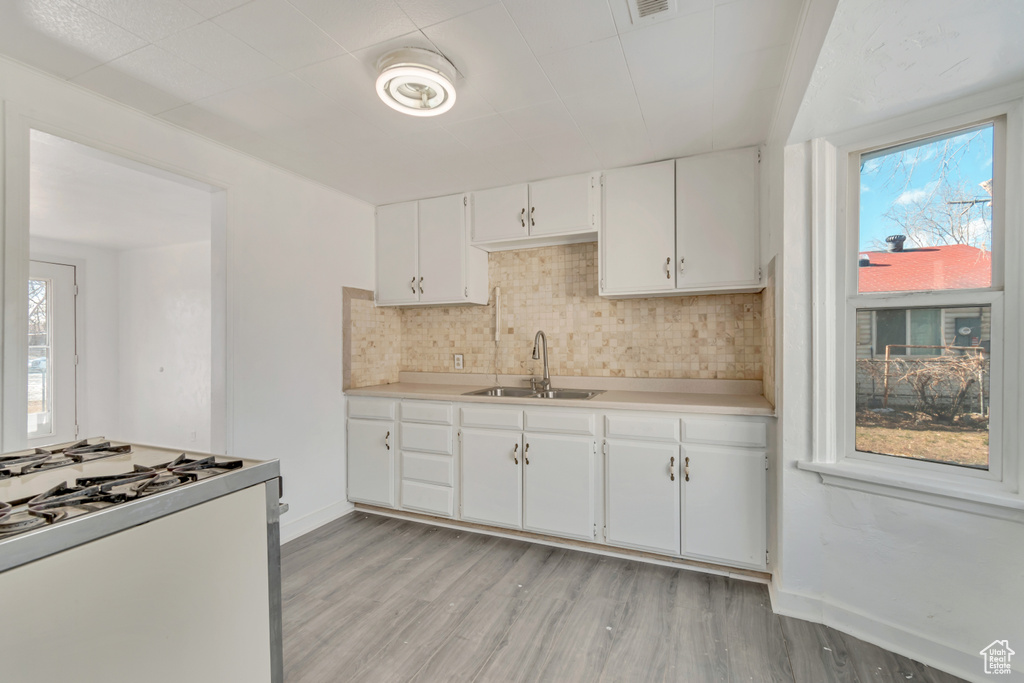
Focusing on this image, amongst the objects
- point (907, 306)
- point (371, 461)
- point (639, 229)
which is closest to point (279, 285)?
point (371, 461)

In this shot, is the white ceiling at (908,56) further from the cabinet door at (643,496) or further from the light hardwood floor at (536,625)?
the light hardwood floor at (536,625)

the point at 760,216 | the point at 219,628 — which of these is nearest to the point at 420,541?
the point at 219,628

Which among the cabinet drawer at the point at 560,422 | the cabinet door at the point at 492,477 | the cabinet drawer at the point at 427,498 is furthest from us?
the cabinet drawer at the point at 427,498

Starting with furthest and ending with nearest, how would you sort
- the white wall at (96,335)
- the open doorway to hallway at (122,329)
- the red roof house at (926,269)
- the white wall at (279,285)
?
the white wall at (96,335) → the open doorway to hallway at (122,329) → the white wall at (279,285) → the red roof house at (926,269)

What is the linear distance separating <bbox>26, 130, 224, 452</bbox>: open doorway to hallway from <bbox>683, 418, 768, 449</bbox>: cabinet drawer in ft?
12.8

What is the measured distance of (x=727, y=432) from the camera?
2.27 meters

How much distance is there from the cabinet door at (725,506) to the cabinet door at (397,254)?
7.20 ft

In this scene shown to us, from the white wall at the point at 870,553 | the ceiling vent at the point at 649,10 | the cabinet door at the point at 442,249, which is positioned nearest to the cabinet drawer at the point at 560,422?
the white wall at the point at 870,553

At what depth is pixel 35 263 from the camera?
4.48 m

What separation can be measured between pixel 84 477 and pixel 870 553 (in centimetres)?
263

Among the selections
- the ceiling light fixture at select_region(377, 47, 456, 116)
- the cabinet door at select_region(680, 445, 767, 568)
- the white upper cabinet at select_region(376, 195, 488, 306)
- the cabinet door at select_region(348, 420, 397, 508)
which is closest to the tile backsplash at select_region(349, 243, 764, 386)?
the white upper cabinet at select_region(376, 195, 488, 306)

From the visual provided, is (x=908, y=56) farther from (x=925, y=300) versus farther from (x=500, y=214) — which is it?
(x=500, y=214)

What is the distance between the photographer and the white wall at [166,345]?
464cm

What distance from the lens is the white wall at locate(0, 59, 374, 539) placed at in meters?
2.11
